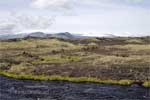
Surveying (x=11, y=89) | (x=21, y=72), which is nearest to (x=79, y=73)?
(x=21, y=72)

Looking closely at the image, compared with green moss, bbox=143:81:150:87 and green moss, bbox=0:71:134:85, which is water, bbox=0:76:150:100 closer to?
green moss, bbox=143:81:150:87

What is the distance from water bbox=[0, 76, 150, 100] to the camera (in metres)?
49.9

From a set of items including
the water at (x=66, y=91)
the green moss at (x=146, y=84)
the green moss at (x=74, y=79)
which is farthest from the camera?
the green moss at (x=74, y=79)

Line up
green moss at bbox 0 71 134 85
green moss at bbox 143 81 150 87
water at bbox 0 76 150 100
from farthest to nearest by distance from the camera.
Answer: green moss at bbox 0 71 134 85 → green moss at bbox 143 81 150 87 → water at bbox 0 76 150 100

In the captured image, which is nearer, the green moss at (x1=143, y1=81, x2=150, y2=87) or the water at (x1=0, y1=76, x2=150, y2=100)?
the water at (x1=0, y1=76, x2=150, y2=100)

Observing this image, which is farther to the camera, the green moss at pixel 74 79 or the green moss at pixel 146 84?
the green moss at pixel 74 79

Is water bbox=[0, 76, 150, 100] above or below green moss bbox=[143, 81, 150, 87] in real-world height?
below

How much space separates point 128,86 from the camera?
59594 millimetres

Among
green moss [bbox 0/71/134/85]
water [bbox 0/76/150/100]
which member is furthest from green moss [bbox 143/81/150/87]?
green moss [bbox 0/71/134/85]

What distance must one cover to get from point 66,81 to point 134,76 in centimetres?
1286

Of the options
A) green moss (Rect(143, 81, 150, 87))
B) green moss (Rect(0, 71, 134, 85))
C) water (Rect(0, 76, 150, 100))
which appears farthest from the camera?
green moss (Rect(0, 71, 134, 85))

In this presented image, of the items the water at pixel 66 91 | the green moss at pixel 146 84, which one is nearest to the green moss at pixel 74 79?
the water at pixel 66 91

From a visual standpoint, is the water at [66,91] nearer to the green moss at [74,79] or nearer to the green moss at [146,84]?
the green moss at [146,84]

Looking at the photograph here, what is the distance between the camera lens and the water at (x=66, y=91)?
49.9 metres
